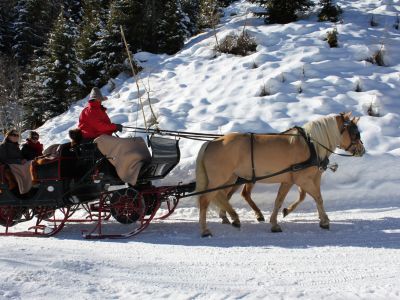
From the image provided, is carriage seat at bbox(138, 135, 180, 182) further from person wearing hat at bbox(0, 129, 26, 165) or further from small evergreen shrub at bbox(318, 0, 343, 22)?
small evergreen shrub at bbox(318, 0, 343, 22)

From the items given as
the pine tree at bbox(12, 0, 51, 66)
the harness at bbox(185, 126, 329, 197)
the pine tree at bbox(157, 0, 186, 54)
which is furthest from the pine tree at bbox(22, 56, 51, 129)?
the harness at bbox(185, 126, 329, 197)

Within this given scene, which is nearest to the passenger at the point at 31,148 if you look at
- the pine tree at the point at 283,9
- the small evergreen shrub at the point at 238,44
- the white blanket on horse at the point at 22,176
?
the white blanket on horse at the point at 22,176

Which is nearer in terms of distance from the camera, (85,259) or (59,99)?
(85,259)

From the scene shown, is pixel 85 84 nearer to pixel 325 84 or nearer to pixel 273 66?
pixel 273 66

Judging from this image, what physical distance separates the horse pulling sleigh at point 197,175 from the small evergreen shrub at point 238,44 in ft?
24.1

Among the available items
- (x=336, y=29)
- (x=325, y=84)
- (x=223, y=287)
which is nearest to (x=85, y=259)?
(x=223, y=287)

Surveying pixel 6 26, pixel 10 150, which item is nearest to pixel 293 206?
pixel 10 150

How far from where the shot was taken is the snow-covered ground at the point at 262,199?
12.3ft

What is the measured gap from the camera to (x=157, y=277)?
13.0 feet

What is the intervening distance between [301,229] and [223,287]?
255 centimetres

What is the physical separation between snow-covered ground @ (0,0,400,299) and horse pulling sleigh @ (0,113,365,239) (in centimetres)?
38

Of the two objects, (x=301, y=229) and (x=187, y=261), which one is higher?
(x=187, y=261)

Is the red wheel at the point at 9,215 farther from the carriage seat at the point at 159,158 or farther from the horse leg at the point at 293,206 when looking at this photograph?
the horse leg at the point at 293,206

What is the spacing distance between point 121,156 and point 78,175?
868mm
